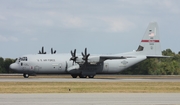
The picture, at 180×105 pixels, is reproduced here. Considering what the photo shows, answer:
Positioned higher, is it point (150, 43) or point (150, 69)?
point (150, 43)

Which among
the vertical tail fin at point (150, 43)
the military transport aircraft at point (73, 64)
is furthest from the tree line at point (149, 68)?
the military transport aircraft at point (73, 64)

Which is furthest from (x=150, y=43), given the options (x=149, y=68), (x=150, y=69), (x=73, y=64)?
(x=149, y=68)

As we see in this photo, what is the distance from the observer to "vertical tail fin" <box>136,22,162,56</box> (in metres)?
64.3

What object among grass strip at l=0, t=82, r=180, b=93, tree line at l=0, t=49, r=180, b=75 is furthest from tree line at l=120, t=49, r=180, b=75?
grass strip at l=0, t=82, r=180, b=93

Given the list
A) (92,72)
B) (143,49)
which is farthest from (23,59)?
(143,49)

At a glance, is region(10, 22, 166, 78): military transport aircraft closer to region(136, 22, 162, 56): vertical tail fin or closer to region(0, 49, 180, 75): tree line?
region(136, 22, 162, 56): vertical tail fin

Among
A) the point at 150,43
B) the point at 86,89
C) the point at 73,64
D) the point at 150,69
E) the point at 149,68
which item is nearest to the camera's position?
the point at 86,89

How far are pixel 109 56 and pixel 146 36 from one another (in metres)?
9.75

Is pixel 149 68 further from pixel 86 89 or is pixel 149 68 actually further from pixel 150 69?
pixel 86 89

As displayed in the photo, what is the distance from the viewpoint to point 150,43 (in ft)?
212

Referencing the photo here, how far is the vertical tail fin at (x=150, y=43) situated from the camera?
6431cm

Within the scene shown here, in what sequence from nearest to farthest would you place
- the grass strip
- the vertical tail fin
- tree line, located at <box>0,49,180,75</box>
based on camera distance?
the grass strip, the vertical tail fin, tree line, located at <box>0,49,180,75</box>

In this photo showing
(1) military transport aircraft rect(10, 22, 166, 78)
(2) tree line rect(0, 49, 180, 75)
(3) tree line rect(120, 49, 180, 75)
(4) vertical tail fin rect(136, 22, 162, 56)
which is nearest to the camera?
(1) military transport aircraft rect(10, 22, 166, 78)

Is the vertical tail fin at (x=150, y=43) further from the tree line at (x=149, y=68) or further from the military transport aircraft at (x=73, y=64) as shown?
the tree line at (x=149, y=68)
